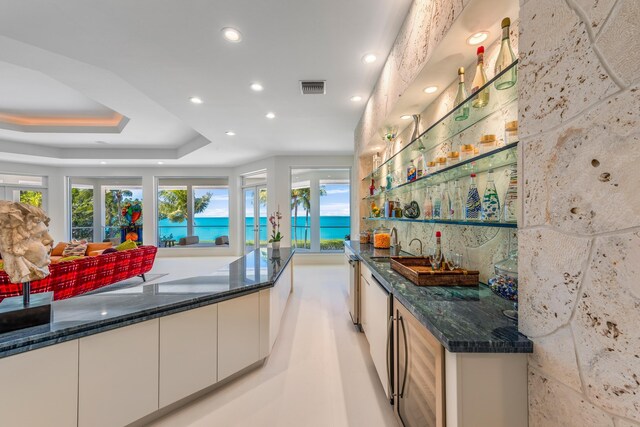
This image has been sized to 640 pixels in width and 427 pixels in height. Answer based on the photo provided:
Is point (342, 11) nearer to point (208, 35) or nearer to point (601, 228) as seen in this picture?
point (208, 35)

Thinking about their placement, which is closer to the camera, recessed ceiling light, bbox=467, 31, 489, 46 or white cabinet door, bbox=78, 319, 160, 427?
white cabinet door, bbox=78, 319, 160, 427

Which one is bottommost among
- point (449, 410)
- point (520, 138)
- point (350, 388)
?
point (350, 388)

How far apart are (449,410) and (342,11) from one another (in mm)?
2597

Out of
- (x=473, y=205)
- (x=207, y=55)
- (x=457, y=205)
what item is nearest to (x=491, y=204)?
(x=473, y=205)

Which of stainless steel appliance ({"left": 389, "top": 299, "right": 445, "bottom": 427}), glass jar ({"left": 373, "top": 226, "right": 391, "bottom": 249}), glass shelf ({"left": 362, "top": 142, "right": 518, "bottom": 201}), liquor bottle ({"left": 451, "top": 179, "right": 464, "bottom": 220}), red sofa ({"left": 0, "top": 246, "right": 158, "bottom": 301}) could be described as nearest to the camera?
stainless steel appliance ({"left": 389, "top": 299, "right": 445, "bottom": 427})

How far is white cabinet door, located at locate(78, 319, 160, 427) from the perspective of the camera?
51.4 inches

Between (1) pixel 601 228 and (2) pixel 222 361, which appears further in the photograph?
(2) pixel 222 361

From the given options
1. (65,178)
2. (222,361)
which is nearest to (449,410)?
(222,361)

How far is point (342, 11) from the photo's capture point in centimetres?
195

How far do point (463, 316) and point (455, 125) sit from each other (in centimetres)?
148

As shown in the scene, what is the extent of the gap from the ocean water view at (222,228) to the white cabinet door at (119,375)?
17.9ft

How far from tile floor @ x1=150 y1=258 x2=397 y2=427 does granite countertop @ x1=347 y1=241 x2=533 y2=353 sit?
3.07 feet

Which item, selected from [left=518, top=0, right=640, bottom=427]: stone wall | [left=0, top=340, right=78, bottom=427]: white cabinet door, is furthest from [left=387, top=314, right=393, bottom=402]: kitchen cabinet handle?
[left=0, top=340, right=78, bottom=427]: white cabinet door

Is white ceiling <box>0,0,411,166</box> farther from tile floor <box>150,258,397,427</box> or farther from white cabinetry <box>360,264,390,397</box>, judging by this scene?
tile floor <box>150,258,397,427</box>
